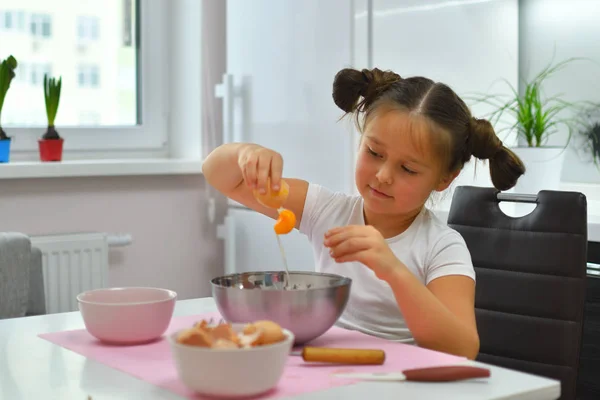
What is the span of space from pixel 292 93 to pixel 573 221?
3.93 feet

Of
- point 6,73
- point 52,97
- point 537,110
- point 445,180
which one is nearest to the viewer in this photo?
point 445,180

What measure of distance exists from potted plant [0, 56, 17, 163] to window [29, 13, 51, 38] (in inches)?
8.9

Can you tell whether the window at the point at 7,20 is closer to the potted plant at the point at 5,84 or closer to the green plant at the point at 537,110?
the potted plant at the point at 5,84

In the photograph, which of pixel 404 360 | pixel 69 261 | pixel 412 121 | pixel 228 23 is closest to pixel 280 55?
pixel 228 23

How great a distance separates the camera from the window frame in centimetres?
299

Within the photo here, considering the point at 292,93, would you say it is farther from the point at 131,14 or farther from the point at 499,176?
the point at 499,176

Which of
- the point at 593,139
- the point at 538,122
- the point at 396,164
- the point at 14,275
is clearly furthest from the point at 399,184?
the point at 593,139

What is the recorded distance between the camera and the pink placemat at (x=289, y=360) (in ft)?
3.08

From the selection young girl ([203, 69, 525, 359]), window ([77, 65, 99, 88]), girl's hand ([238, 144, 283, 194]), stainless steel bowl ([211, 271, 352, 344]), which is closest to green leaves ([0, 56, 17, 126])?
window ([77, 65, 99, 88])

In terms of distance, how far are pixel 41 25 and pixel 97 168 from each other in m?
0.54

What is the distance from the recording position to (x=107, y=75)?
3.00 metres

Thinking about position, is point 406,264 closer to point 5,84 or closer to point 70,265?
point 70,265

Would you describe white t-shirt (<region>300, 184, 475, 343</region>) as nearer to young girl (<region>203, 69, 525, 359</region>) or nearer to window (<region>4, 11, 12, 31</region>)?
young girl (<region>203, 69, 525, 359</region>)

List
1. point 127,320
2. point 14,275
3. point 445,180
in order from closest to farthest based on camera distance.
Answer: point 127,320, point 445,180, point 14,275
